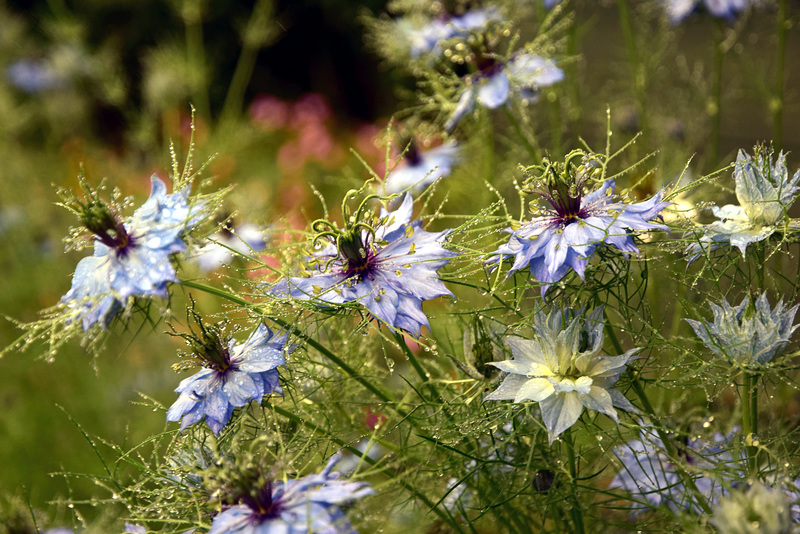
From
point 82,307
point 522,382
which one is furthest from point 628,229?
point 82,307

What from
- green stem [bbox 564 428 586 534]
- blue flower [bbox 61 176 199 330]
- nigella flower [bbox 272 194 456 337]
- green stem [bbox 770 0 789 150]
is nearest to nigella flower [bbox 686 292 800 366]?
green stem [bbox 564 428 586 534]

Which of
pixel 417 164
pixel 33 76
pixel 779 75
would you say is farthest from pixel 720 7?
pixel 33 76

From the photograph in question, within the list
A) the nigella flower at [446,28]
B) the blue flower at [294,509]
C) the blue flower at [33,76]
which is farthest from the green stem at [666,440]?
the blue flower at [33,76]

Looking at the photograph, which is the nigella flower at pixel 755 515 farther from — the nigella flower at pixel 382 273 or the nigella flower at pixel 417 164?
the nigella flower at pixel 417 164

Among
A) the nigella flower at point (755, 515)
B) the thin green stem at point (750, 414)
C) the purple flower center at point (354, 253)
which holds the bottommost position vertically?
the thin green stem at point (750, 414)

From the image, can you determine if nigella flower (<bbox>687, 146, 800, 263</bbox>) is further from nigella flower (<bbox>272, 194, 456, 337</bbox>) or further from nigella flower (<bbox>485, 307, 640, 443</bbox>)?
nigella flower (<bbox>272, 194, 456, 337</bbox>)

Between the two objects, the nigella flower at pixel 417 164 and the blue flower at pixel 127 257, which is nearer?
the blue flower at pixel 127 257
